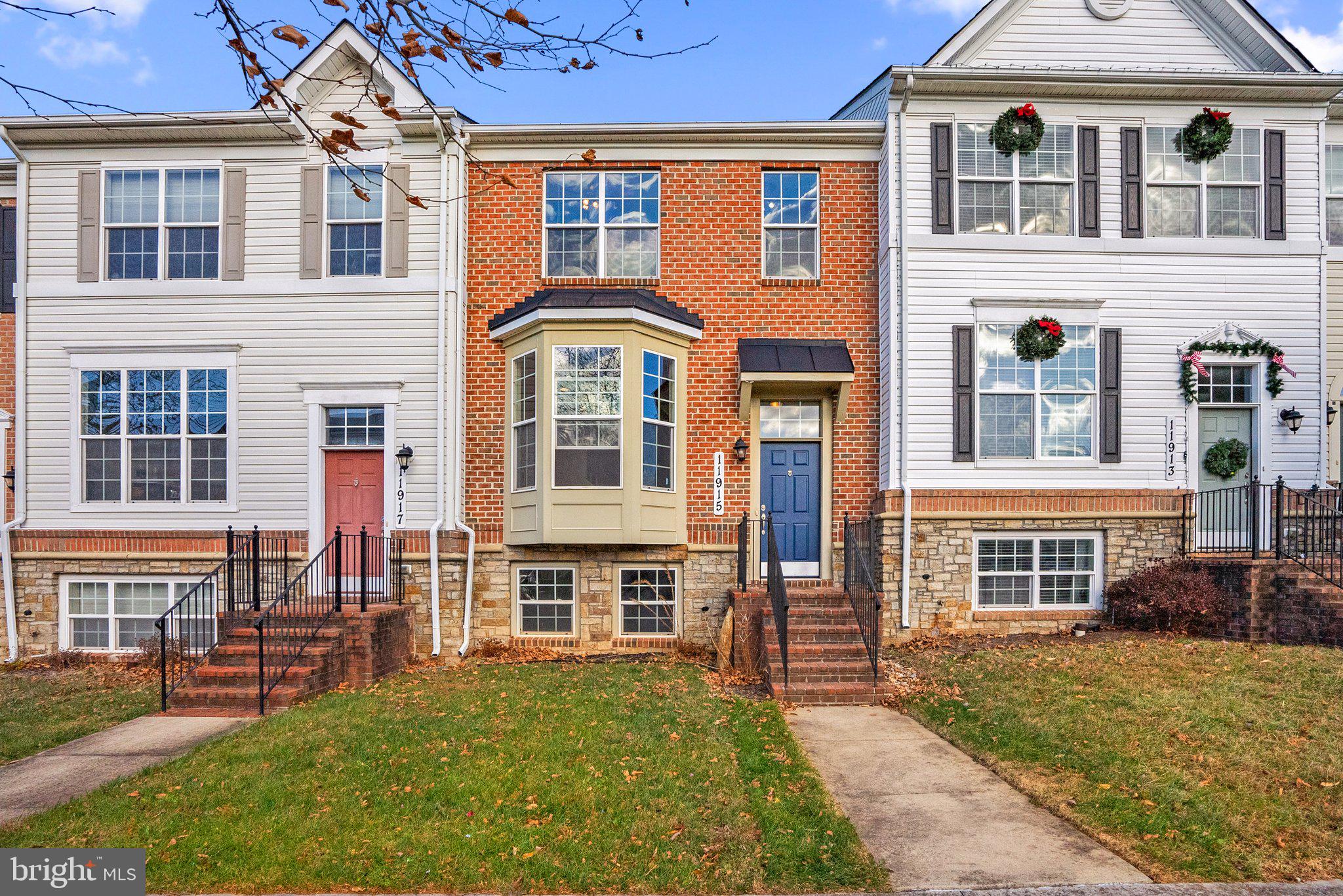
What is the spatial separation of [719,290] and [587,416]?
2.76 meters

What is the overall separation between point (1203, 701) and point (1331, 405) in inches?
299

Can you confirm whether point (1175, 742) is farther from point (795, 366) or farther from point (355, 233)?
point (355, 233)

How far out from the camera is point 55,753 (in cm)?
736

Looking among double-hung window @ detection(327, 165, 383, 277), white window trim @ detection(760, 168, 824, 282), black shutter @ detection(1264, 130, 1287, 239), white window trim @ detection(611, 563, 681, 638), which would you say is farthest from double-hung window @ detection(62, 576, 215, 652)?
black shutter @ detection(1264, 130, 1287, 239)

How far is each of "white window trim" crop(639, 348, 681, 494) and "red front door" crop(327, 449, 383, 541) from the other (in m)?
3.84

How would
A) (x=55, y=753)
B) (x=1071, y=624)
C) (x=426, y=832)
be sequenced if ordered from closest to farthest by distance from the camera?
(x=426, y=832) → (x=55, y=753) → (x=1071, y=624)

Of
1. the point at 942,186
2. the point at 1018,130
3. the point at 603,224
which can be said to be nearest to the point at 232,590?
the point at 603,224

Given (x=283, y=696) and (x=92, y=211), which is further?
(x=92, y=211)

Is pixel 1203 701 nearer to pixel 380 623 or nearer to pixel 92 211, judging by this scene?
pixel 380 623

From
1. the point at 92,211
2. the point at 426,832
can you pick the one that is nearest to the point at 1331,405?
the point at 426,832

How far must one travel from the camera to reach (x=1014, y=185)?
11906 millimetres

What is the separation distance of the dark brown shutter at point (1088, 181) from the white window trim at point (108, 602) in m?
13.5

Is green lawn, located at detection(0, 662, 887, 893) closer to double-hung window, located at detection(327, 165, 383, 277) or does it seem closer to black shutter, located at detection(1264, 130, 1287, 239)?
double-hung window, located at detection(327, 165, 383, 277)

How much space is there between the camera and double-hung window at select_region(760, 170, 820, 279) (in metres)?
12.4
